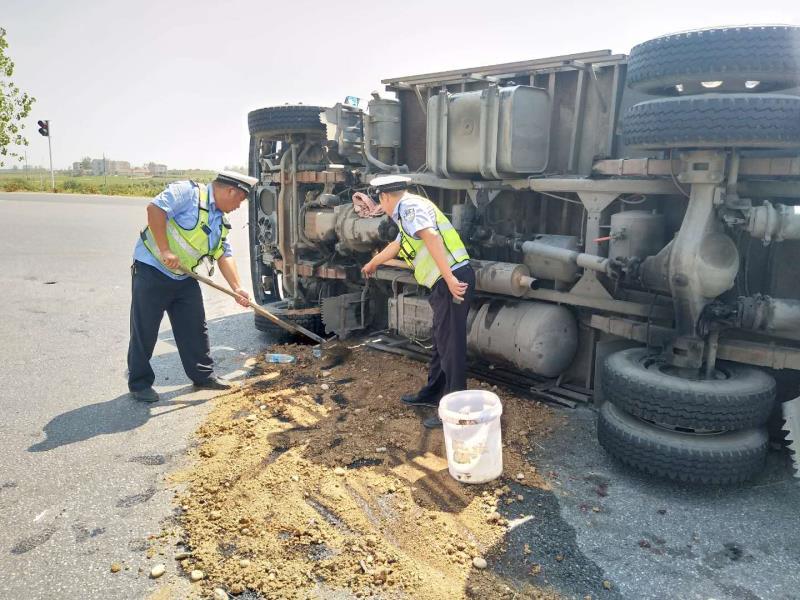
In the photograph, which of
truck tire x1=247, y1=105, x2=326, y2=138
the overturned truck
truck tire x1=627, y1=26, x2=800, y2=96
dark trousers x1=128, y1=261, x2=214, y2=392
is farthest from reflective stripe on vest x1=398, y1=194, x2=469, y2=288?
truck tire x1=247, y1=105, x2=326, y2=138

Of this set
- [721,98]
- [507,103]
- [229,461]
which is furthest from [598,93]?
[229,461]

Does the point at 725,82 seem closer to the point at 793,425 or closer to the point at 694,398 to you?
the point at 694,398

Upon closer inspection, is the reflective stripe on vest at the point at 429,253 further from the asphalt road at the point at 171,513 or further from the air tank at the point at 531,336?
the asphalt road at the point at 171,513

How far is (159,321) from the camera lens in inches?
205

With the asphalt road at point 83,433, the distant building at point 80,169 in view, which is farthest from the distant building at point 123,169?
the asphalt road at point 83,433

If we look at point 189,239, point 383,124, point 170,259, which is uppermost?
point 383,124

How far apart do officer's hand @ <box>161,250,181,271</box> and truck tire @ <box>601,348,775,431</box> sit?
129 inches

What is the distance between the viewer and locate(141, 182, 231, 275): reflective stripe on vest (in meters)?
4.94

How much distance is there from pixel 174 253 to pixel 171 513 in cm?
225

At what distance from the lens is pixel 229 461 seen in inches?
156

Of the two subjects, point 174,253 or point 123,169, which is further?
point 123,169

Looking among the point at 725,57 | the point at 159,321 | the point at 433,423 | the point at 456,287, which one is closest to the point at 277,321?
the point at 159,321

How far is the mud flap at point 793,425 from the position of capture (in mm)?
3681

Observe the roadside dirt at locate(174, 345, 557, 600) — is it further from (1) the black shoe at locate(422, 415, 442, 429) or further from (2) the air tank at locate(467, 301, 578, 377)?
(2) the air tank at locate(467, 301, 578, 377)
